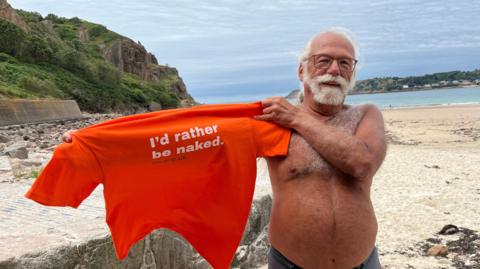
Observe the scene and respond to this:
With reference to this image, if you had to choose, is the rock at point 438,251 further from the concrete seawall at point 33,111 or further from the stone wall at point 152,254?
the concrete seawall at point 33,111

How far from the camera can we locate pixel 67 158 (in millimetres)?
2611

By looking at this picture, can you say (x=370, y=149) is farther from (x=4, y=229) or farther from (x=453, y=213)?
(x=453, y=213)

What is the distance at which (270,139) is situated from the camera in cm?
283

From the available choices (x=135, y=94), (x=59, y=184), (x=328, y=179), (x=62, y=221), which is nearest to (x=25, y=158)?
(x=62, y=221)

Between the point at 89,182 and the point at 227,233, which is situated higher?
the point at 89,182

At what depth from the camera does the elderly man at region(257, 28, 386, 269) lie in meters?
2.62

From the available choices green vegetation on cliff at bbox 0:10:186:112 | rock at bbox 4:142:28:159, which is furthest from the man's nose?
green vegetation on cliff at bbox 0:10:186:112

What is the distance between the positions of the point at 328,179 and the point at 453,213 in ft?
25.1

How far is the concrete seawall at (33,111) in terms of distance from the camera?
1806cm

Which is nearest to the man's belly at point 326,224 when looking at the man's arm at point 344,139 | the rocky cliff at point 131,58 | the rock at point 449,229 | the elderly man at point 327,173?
the elderly man at point 327,173

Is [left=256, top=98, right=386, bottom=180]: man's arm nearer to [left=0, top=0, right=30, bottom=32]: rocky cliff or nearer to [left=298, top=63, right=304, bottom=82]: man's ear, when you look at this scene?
[left=298, top=63, right=304, bottom=82]: man's ear

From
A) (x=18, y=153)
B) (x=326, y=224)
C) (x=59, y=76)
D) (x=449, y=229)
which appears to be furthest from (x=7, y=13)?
(x=326, y=224)

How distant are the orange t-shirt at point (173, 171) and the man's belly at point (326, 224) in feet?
0.99

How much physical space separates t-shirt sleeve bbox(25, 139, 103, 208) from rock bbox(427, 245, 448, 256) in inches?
228
